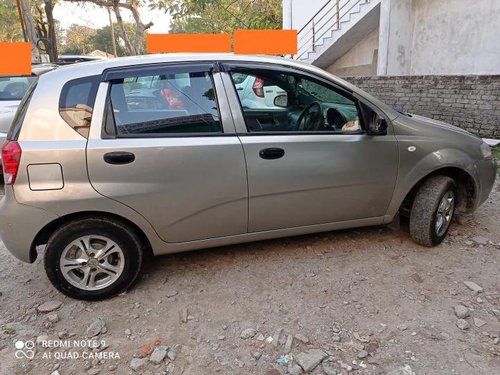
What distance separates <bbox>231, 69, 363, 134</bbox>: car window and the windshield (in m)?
4.11

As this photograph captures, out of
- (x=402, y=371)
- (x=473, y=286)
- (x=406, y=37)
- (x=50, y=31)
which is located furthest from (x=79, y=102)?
(x=50, y=31)

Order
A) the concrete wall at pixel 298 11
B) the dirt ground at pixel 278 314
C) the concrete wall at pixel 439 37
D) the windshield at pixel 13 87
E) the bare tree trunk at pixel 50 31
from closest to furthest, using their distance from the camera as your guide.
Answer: the dirt ground at pixel 278 314
the windshield at pixel 13 87
the concrete wall at pixel 439 37
the bare tree trunk at pixel 50 31
the concrete wall at pixel 298 11

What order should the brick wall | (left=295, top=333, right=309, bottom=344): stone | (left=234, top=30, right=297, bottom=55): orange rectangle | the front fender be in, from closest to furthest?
(left=295, top=333, right=309, bottom=344): stone → the front fender → (left=234, top=30, right=297, bottom=55): orange rectangle → the brick wall

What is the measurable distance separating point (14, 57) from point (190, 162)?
3827 mm

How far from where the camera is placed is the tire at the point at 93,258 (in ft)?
8.32

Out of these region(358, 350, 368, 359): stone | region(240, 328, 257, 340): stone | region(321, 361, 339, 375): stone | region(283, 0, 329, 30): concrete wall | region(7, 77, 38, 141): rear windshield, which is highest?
region(283, 0, 329, 30): concrete wall

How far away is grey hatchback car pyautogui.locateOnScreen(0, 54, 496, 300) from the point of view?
245 centimetres

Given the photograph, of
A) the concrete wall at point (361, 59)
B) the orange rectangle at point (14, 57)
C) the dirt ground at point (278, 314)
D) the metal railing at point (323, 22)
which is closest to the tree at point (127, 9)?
the metal railing at point (323, 22)

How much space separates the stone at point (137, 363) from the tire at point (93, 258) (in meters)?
0.66

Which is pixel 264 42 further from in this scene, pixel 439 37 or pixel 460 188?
pixel 439 37

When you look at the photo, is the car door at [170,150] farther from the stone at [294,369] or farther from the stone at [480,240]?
the stone at [480,240]

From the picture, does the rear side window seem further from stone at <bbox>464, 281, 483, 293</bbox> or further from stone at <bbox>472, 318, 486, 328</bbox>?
stone at <bbox>464, 281, 483, 293</bbox>

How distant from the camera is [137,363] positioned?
2166 millimetres

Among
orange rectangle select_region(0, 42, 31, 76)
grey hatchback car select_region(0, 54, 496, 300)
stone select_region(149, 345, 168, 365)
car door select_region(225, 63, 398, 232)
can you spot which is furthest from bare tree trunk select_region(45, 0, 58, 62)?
stone select_region(149, 345, 168, 365)
